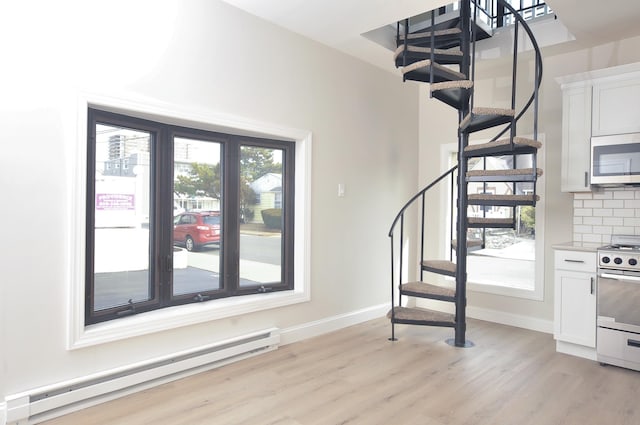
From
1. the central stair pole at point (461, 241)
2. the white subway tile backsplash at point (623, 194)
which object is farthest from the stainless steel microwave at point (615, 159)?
the central stair pole at point (461, 241)

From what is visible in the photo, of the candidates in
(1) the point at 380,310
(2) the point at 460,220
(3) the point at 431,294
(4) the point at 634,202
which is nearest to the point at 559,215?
(4) the point at 634,202

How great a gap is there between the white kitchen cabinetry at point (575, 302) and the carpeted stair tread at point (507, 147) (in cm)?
100

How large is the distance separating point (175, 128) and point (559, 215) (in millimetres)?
3853

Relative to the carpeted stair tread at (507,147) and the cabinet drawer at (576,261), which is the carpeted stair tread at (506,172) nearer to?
the carpeted stair tread at (507,147)

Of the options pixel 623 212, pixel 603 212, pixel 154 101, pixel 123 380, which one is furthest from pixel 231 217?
pixel 623 212

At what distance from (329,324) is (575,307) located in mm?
2234

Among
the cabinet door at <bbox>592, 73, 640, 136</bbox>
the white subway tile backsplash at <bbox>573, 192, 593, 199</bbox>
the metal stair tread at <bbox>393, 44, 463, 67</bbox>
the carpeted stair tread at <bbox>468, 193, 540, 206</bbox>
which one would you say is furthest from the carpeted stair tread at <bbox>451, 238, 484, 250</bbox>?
the metal stair tread at <bbox>393, 44, 463, 67</bbox>

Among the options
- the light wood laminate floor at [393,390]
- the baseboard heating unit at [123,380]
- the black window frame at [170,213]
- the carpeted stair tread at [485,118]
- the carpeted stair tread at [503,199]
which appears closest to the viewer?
the baseboard heating unit at [123,380]

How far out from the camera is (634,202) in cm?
369

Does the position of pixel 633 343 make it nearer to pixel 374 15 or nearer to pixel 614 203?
pixel 614 203

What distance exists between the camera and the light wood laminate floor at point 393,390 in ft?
8.08

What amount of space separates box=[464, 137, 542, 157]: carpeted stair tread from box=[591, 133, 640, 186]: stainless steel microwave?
0.68 meters

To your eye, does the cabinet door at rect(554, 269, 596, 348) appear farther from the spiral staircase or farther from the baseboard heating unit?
the baseboard heating unit

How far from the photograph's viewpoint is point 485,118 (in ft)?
11.4
